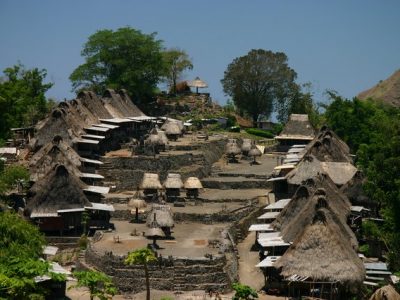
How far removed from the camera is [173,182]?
61094mm

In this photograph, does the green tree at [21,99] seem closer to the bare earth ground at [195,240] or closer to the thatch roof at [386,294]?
the bare earth ground at [195,240]

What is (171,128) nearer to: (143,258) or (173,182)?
(173,182)

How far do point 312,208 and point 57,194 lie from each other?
49.8 feet

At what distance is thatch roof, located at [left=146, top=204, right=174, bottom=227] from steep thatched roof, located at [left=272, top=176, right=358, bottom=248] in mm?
5610

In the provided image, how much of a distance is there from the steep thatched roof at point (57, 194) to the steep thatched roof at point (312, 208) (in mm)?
11201

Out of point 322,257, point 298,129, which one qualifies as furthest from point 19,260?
point 298,129

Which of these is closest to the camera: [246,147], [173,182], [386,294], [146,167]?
[386,294]

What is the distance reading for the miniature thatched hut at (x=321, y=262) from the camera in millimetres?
42531

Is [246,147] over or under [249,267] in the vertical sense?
over

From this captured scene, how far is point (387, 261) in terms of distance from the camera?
154ft

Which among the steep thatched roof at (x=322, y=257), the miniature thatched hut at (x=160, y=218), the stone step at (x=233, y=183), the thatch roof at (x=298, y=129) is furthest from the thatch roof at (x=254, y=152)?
the steep thatched roof at (x=322, y=257)

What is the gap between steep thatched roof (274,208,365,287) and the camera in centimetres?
4256

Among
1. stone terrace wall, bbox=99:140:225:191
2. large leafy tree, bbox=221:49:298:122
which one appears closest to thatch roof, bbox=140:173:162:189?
stone terrace wall, bbox=99:140:225:191

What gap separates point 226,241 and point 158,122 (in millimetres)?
31682
